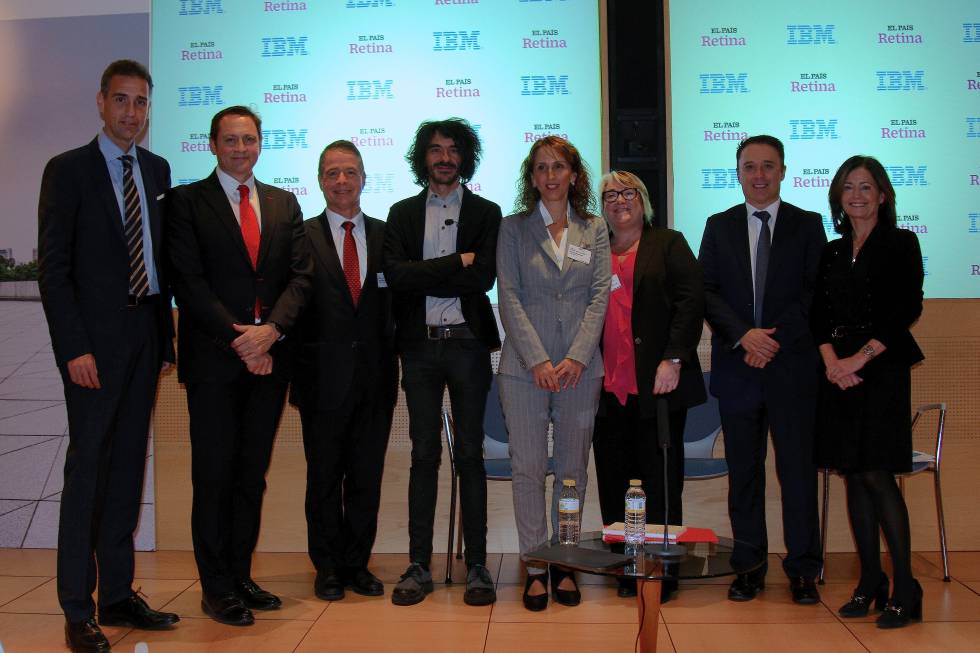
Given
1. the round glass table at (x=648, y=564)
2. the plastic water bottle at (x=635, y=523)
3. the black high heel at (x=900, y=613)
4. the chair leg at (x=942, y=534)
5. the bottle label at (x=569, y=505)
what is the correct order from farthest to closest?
the chair leg at (x=942, y=534)
the black high heel at (x=900, y=613)
the bottle label at (x=569, y=505)
the plastic water bottle at (x=635, y=523)
the round glass table at (x=648, y=564)

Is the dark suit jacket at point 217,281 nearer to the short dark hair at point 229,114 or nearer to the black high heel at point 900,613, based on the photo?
the short dark hair at point 229,114

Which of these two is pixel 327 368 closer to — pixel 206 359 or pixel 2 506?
pixel 206 359

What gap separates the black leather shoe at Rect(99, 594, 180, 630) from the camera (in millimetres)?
3533

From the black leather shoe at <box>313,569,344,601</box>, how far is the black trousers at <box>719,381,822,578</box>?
1.73 metres

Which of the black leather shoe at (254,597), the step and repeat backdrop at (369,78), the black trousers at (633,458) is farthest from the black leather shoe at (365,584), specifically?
the step and repeat backdrop at (369,78)

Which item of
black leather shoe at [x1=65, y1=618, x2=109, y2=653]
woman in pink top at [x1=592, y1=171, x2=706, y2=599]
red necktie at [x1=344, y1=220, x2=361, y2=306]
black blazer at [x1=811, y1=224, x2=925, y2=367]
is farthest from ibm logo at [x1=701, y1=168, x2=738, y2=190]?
black leather shoe at [x1=65, y1=618, x2=109, y2=653]

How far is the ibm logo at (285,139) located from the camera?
4.88 meters

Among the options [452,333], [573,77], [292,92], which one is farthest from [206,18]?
[452,333]

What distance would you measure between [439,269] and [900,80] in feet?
9.16

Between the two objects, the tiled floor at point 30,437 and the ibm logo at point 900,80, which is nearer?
the ibm logo at point 900,80

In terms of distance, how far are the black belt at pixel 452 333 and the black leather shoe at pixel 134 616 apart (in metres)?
1.53

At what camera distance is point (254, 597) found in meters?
3.78

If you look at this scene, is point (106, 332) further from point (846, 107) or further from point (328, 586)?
point (846, 107)

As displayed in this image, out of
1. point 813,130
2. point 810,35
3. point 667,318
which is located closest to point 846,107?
point 813,130
